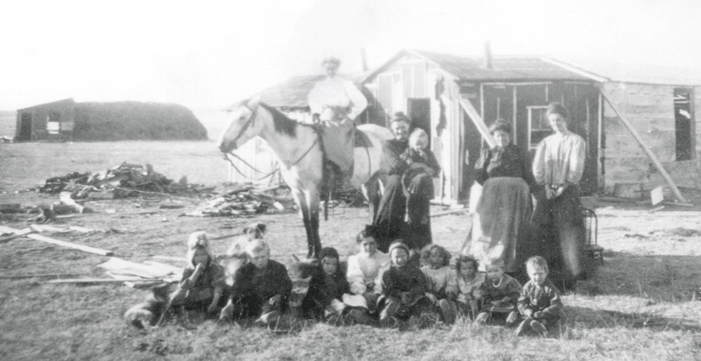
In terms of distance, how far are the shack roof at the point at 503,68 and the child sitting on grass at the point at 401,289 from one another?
26.0 ft

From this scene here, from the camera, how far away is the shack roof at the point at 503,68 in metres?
12.4

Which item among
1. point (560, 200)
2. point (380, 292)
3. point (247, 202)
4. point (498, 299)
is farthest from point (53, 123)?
point (498, 299)

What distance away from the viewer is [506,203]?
5.66 metres

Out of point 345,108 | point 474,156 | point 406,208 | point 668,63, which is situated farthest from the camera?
point 668,63

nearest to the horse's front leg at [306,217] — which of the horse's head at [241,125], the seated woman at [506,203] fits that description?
the horse's head at [241,125]

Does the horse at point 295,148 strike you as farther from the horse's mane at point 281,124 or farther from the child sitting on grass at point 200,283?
the child sitting on grass at point 200,283

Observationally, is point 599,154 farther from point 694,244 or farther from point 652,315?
point 652,315

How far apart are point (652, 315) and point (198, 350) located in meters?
3.82

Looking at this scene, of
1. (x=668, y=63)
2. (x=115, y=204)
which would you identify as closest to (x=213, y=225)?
(x=115, y=204)

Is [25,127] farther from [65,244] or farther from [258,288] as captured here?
[258,288]

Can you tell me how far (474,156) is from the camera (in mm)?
12758

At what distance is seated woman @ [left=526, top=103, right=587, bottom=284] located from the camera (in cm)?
570

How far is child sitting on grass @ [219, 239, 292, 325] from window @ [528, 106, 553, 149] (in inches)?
367

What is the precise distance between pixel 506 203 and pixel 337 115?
245 centimetres
